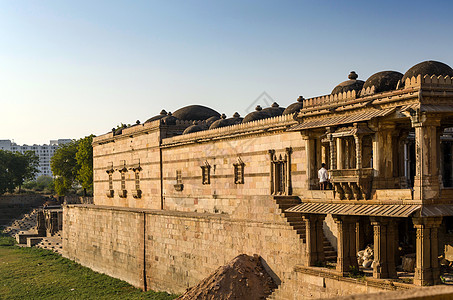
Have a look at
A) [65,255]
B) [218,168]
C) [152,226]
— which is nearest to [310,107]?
[218,168]

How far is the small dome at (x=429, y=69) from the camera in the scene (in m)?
14.6

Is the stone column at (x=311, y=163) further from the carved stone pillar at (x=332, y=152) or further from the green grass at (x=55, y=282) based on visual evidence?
the green grass at (x=55, y=282)

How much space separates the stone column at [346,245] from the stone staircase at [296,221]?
163 cm

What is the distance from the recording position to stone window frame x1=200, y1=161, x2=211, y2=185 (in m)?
25.4

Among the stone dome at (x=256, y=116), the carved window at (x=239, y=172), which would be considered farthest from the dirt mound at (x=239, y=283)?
the stone dome at (x=256, y=116)

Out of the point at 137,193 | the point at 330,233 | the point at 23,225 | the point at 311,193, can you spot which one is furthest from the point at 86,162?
the point at 311,193

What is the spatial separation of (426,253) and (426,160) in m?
2.30

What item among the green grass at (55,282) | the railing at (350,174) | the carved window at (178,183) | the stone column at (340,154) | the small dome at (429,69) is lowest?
the green grass at (55,282)

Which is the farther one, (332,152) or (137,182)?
(137,182)

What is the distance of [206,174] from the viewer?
84.1ft

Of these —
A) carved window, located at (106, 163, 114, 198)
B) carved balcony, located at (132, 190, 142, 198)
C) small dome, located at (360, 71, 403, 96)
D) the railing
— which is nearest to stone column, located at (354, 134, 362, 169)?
the railing

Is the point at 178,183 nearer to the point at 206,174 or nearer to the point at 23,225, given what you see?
the point at 206,174

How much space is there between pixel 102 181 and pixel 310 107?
74.4 ft

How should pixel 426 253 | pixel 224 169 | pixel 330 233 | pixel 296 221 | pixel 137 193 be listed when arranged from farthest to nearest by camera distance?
pixel 137 193
pixel 224 169
pixel 330 233
pixel 296 221
pixel 426 253
